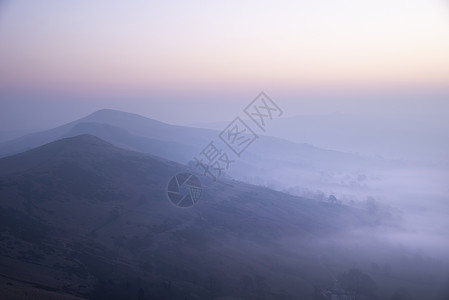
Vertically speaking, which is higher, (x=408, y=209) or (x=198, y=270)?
(x=408, y=209)

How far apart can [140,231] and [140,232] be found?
1.10 ft

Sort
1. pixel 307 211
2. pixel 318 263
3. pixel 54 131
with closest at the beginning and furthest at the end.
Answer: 1. pixel 318 263
2. pixel 307 211
3. pixel 54 131

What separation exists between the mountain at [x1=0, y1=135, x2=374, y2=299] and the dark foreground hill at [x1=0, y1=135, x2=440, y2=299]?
7.2 inches

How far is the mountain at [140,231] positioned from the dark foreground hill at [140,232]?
0.18 metres

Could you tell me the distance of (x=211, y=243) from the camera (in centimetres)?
5747

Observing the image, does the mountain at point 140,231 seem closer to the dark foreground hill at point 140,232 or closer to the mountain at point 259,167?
the dark foreground hill at point 140,232

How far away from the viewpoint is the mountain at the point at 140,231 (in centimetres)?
4184

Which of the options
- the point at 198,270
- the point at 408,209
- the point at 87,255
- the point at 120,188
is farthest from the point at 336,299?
the point at 408,209

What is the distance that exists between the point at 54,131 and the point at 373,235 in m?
167

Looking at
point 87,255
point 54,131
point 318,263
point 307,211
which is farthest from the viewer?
point 54,131

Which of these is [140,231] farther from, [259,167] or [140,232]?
[259,167]

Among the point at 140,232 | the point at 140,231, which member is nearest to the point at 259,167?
the point at 140,231

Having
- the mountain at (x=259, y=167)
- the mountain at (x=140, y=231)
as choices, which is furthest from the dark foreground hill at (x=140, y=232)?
the mountain at (x=259, y=167)

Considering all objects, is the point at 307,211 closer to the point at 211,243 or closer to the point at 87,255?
the point at 211,243
